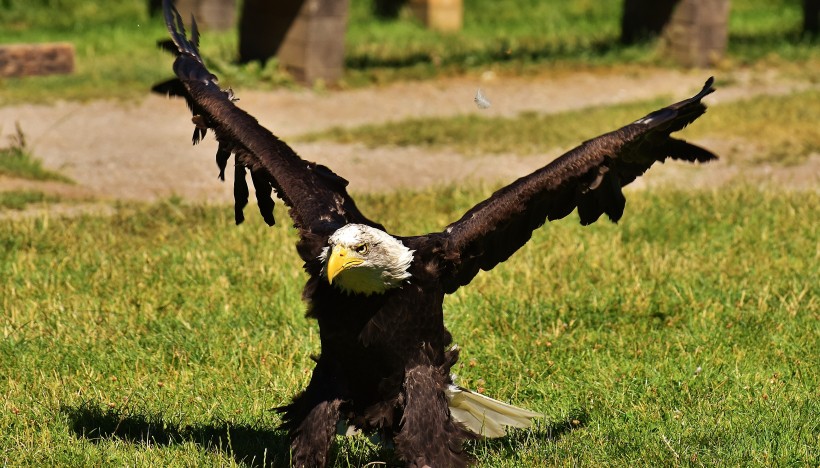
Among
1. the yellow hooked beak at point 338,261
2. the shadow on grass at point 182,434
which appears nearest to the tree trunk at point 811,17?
the shadow on grass at point 182,434

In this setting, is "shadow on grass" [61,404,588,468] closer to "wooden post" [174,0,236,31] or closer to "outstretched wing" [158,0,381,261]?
"outstretched wing" [158,0,381,261]

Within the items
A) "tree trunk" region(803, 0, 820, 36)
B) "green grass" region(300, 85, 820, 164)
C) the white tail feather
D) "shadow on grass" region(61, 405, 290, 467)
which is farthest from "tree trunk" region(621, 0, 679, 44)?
"shadow on grass" region(61, 405, 290, 467)

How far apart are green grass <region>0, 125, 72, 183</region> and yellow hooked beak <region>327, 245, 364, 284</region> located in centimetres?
602

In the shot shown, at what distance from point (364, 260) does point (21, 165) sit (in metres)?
6.17

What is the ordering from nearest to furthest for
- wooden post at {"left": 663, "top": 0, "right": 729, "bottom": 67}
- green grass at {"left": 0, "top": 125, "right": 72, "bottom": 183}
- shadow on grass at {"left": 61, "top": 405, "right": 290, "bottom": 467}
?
shadow on grass at {"left": 61, "top": 405, "right": 290, "bottom": 467} → green grass at {"left": 0, "top": 125, "right": 72, "bottom": 183} → wooden post at {"left": 663, "top": 0, "right": 729, "bottom": 67}

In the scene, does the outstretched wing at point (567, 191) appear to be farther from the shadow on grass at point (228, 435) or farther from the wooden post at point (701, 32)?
the wooden post at point (701, 32)

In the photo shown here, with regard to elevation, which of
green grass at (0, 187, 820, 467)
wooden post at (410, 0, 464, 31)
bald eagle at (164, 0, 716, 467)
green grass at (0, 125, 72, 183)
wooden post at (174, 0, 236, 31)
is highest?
bald eagle at (164, 0, 716, 467)

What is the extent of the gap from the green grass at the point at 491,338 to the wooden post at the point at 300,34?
20.2 ft

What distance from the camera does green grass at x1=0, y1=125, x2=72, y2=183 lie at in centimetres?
970

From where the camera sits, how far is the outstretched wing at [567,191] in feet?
15.9

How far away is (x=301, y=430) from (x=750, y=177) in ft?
Answer: 20.9

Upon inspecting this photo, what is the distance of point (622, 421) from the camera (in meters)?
5.15

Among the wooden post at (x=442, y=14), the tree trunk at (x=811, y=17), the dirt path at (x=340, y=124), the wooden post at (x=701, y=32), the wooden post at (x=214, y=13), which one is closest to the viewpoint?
the dirt path at (x=340, y=124)

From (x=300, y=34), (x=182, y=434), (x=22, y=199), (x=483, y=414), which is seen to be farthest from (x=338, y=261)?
(x=300, y=34)
